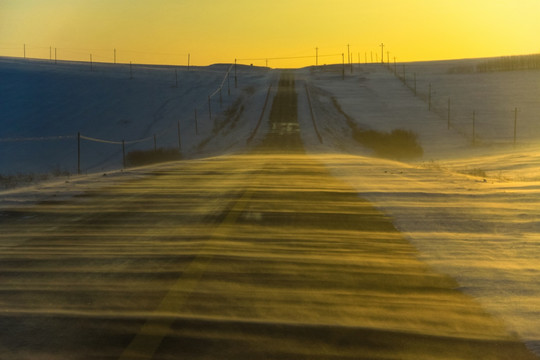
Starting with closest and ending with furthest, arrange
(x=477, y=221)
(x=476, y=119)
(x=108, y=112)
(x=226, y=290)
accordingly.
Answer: (x=226, y=290) < (x=477, y=221) < (x=476, y=119) < (x=108, y=112)

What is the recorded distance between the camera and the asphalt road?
19.3 feet

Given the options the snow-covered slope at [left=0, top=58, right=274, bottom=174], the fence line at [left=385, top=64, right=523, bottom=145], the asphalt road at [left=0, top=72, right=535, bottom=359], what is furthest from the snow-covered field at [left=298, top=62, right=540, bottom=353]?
the snow-covered slope at [left=0, top=58, right=274, bottom=174]

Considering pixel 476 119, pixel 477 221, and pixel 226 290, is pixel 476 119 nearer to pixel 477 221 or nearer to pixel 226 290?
pixel 477 221

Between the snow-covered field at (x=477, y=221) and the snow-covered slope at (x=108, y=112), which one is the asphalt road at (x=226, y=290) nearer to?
the snow-covered field at (x=477, y=221)

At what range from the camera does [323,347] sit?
19.1ft

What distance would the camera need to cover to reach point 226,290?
7617mm

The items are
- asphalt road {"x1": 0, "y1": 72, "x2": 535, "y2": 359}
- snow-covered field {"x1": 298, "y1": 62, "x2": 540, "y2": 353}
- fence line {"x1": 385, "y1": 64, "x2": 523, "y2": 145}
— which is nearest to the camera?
asphalt road {"x1": 0, "y1": 72, "x2": 535, "y2": 359}

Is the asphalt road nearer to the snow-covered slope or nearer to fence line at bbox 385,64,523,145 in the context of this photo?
the snow-covered slope

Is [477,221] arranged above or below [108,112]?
below

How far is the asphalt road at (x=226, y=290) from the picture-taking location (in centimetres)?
588

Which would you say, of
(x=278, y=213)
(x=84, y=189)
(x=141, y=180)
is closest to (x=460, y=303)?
(x=278, y=213)

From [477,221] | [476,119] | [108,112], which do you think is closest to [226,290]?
[477,221]

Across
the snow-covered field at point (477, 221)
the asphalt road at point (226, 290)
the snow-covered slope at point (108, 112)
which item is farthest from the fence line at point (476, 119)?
the asphalt road at point (226, 290)

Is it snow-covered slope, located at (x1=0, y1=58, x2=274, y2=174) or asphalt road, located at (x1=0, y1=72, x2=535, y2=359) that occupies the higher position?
snow-covered slope, located at (x1=0, y1=58, x2=274, y2=174)
